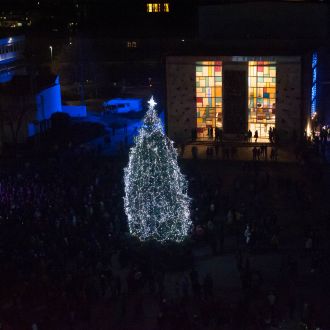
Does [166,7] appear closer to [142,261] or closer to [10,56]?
[10,56]

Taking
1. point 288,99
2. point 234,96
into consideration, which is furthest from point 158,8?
point 288,99

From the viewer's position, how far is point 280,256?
880 inches

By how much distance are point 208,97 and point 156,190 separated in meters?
14.5

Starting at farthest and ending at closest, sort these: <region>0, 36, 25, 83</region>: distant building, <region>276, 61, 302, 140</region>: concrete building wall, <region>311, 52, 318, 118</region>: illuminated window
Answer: <region>0, 36, 25, 83</region>: distant building
<region>311, 52, 318, 118</region>: illuminated window
<region>276, 61, 302, 140</region>: concrete building wall

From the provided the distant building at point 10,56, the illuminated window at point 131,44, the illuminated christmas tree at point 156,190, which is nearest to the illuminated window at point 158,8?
the illuminated window at point 131,44

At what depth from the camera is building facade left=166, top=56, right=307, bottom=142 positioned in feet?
113

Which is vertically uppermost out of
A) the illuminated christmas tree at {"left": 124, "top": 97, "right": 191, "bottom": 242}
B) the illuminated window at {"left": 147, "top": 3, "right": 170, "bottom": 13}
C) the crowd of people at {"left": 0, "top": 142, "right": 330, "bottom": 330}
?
the illuminated window at {"left": 147, "top": 3, "right": 170, "bottom": 13}

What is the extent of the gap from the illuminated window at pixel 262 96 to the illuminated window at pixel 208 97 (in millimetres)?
1582

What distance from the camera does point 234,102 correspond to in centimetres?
3569

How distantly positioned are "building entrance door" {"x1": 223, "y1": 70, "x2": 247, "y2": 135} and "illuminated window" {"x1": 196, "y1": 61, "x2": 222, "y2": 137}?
318 mm

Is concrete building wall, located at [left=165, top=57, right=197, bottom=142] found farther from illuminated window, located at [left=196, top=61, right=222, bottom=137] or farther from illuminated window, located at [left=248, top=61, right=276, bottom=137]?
illuminated window, located at [left=248, top=61, right=276, bottom=137]

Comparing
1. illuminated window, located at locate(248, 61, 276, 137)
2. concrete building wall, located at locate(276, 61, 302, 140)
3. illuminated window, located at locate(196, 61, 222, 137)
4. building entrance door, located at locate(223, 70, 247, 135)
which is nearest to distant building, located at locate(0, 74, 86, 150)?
illuminated window, located at locate(196, 61, 222, 137)

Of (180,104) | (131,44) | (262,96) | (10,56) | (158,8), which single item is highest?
(158,8)

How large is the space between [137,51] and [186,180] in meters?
30.1
